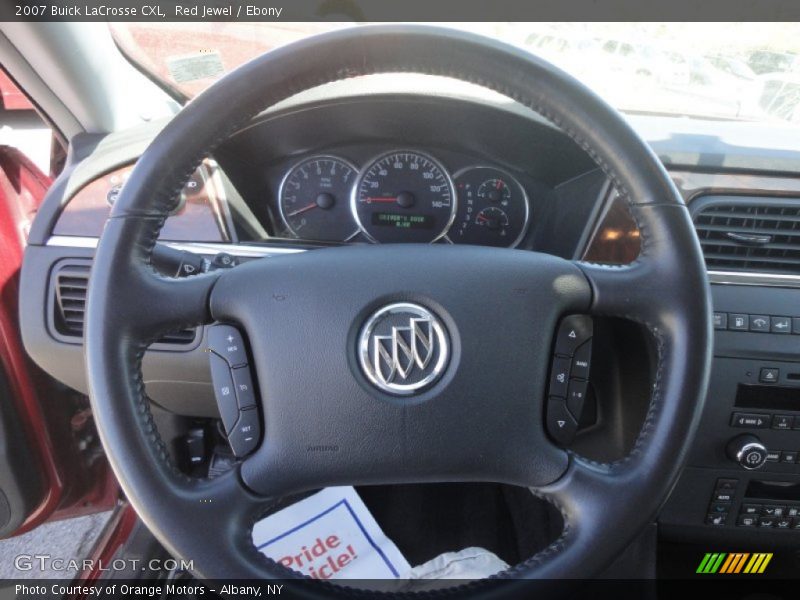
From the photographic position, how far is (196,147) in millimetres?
896

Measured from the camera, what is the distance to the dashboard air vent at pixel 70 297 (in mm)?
1483

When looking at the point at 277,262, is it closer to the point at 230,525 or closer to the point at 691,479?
the point at 230,525

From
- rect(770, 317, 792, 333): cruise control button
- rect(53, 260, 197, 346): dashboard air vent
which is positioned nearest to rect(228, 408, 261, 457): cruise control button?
rect(53, 260, 197, 346): dashboard air vent

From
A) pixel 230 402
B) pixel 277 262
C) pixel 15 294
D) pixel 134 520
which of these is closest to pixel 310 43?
pixel 277 262

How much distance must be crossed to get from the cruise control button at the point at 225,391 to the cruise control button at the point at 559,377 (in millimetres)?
476

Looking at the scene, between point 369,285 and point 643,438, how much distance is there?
45 centimetres

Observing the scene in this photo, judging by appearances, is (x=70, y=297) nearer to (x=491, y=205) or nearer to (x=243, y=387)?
(x=243, y=387)

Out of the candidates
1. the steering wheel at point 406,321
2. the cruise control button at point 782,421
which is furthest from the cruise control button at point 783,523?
the steering wheel at point 406,321

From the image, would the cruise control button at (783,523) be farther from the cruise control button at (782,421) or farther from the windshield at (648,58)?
the windshield at (648,58)

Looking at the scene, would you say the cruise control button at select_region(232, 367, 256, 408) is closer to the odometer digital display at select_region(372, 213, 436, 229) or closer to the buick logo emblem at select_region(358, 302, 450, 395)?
the buick logo emblem at select_region(358, 302, 450, 395)

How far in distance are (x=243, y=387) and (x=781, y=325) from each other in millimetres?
1116

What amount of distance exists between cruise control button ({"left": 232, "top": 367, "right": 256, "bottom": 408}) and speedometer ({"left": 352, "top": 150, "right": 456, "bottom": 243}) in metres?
0.75

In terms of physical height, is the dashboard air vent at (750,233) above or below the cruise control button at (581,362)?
above

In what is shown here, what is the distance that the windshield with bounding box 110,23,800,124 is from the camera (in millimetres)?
1551
